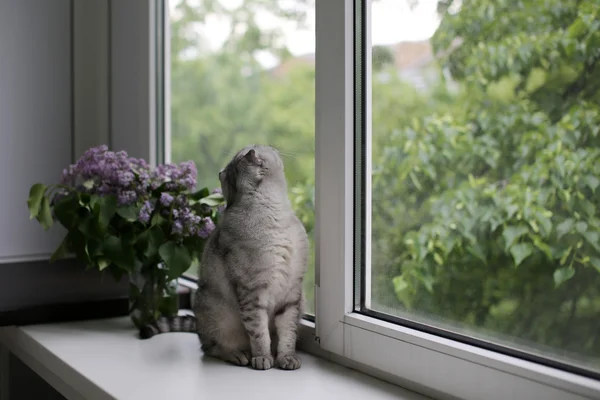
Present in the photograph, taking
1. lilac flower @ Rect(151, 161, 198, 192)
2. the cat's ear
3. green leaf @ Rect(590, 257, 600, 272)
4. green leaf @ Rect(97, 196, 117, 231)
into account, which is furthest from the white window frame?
green leaf @ Rect(97, 196, 117, 231)

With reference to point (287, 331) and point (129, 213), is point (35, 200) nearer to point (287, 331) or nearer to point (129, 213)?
point (129, 213)

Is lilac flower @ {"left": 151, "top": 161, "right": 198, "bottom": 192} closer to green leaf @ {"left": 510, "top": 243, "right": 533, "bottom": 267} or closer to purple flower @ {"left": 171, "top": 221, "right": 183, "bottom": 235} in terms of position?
purple flower @ {"left": 171, "top": 221, "right": 183, "bottom": 235}

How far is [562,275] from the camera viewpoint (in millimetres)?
831

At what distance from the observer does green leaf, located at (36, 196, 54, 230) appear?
1.32 metres

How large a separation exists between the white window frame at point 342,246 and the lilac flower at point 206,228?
249 mm

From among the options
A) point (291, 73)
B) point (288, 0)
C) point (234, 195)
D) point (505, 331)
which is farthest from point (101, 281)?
point (505, 331)

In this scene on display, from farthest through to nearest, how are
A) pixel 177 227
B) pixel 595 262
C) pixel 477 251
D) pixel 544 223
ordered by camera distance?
pixel 177 227
pixel 477 251
pixel 544 223
pixel 595 262

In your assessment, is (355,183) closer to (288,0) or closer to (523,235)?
(523,235)

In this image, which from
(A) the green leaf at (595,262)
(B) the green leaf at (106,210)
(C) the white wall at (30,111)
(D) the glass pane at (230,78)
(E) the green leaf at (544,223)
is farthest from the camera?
(C) the white wall at (30,111)

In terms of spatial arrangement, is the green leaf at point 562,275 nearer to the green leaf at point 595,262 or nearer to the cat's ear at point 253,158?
the green leaf at point 595,262

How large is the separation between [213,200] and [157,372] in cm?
37

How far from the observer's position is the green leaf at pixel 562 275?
81cm

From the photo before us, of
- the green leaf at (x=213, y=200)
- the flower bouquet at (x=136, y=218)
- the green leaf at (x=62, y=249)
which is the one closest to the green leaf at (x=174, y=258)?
the flower bouquet at (x=136, y=218)

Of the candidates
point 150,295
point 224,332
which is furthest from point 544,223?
point 150,295
